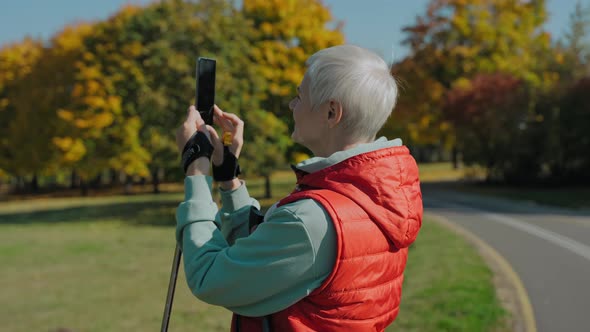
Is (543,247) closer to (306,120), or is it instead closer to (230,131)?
(230,131)

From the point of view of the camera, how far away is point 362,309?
1.66 m

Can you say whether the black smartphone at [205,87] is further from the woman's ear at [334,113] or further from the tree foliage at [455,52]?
the tree foliage at [455,52]

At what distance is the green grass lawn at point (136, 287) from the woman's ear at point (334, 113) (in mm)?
5083

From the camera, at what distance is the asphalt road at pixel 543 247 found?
7.01m

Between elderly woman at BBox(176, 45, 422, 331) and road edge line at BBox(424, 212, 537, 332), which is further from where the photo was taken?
road edge line at BBox(424, 212, 537, 332)

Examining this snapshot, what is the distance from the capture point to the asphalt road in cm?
701

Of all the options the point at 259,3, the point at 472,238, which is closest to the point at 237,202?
the point at 472,238

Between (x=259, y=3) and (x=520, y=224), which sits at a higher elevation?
(x=259, y=3)

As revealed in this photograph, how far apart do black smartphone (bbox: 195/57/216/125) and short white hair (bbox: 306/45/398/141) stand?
1.16 ft

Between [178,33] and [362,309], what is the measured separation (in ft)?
74.9

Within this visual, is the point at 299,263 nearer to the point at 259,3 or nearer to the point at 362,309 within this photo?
the point at 362,309

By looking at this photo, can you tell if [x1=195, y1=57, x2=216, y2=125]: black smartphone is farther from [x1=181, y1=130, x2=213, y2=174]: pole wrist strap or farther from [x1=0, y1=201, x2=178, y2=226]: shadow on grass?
[x1=0, y1=201, x2=178, y2=226]: shadow on grass

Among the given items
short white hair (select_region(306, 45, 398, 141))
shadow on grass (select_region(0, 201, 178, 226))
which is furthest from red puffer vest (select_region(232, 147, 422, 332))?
shadow on grass (select_region(0, 201, 178, 226))

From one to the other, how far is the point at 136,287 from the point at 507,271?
20.3 feet
